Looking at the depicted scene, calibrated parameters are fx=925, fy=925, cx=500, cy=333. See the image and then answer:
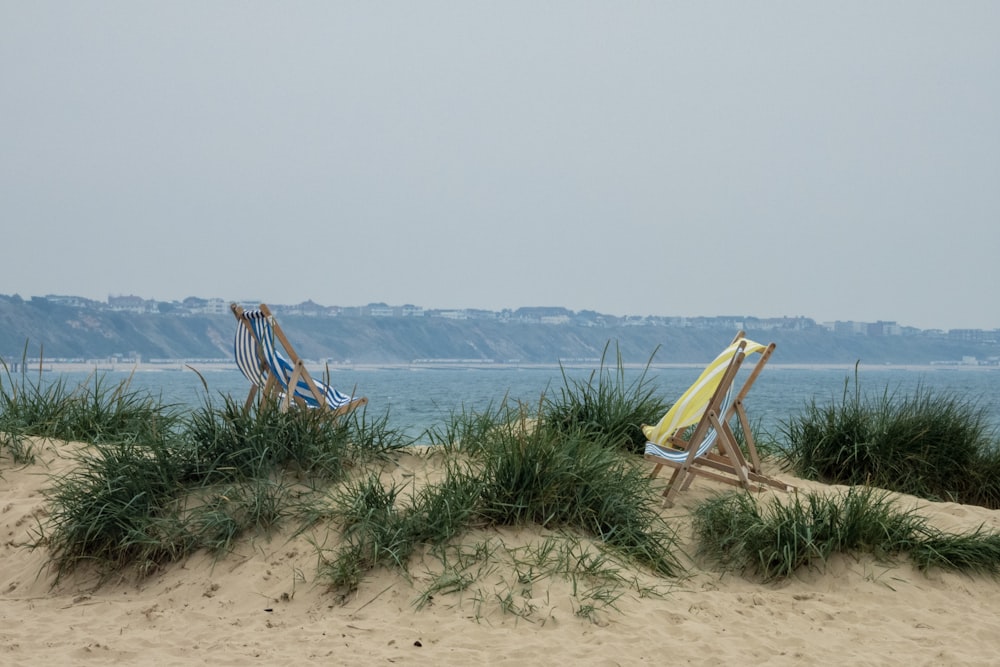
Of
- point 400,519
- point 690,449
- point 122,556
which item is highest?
point 690,449

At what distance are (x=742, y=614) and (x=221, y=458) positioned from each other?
9.49ft

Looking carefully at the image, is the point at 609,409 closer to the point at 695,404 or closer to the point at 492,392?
the point at 695,404

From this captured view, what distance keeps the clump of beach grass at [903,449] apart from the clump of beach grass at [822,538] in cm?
172

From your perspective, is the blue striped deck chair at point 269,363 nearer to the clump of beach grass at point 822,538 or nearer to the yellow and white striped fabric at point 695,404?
the yellow and white striped fabric at point 695,404

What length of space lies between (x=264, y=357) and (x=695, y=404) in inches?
118

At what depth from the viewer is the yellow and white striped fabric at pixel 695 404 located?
554cm

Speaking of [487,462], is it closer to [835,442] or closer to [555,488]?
[555,488]

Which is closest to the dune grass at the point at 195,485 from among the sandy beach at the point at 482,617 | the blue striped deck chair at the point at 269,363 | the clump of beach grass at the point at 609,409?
the sandy beach at the point at 482,617

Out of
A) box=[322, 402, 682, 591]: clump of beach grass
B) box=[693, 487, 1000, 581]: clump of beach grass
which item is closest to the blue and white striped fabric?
box=[322, 402, 682, 591]: clump of beach grass

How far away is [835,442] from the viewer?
23.0ft

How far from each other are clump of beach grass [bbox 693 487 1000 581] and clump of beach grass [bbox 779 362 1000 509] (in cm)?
172

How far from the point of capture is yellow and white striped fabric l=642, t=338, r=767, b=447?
18.2 ft

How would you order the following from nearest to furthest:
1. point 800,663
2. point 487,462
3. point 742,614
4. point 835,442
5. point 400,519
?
point 800,663 → point 742,614 → point 400,519 → point 487,462 → point 835,442

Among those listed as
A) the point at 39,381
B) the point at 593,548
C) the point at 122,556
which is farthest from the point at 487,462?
the point at 39,381
